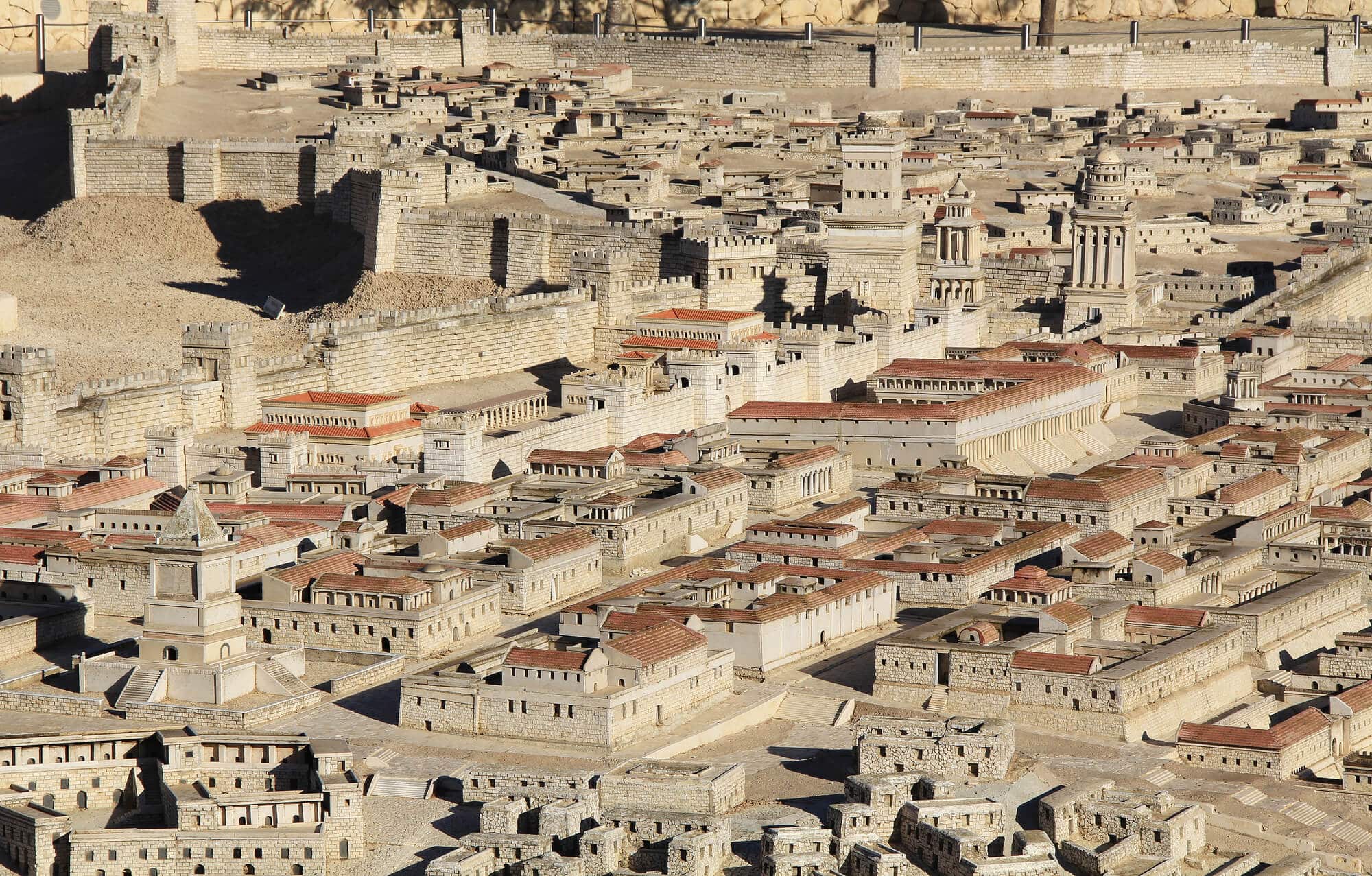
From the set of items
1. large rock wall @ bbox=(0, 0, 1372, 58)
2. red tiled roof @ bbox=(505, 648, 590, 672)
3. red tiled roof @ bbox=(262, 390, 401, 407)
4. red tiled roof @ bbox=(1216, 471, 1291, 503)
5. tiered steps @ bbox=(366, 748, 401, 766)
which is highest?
large rock wall @ bbox=(0, 0, 1372, 58)

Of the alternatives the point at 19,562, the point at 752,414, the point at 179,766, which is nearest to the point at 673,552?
the point at 752,414

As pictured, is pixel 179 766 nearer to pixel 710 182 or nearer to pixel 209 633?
pixel 209 633

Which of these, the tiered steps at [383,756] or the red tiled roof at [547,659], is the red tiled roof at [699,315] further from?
the tiered steps at [383,756]

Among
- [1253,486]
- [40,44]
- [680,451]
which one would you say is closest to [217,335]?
[680,451]

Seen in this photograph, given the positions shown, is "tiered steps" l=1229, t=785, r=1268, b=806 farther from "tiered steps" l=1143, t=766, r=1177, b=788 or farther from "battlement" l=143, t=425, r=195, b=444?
"battlement" l=143, t=425, r=195, b=444

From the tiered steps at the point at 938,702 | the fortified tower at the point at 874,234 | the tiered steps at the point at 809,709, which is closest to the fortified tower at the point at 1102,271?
the fortified tower at the point at 874,234

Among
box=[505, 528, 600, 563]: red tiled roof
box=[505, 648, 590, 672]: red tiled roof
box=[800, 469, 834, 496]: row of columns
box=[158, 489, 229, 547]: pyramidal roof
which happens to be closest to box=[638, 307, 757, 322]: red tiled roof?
box=[800, 469, 834, 496]: row of columns
